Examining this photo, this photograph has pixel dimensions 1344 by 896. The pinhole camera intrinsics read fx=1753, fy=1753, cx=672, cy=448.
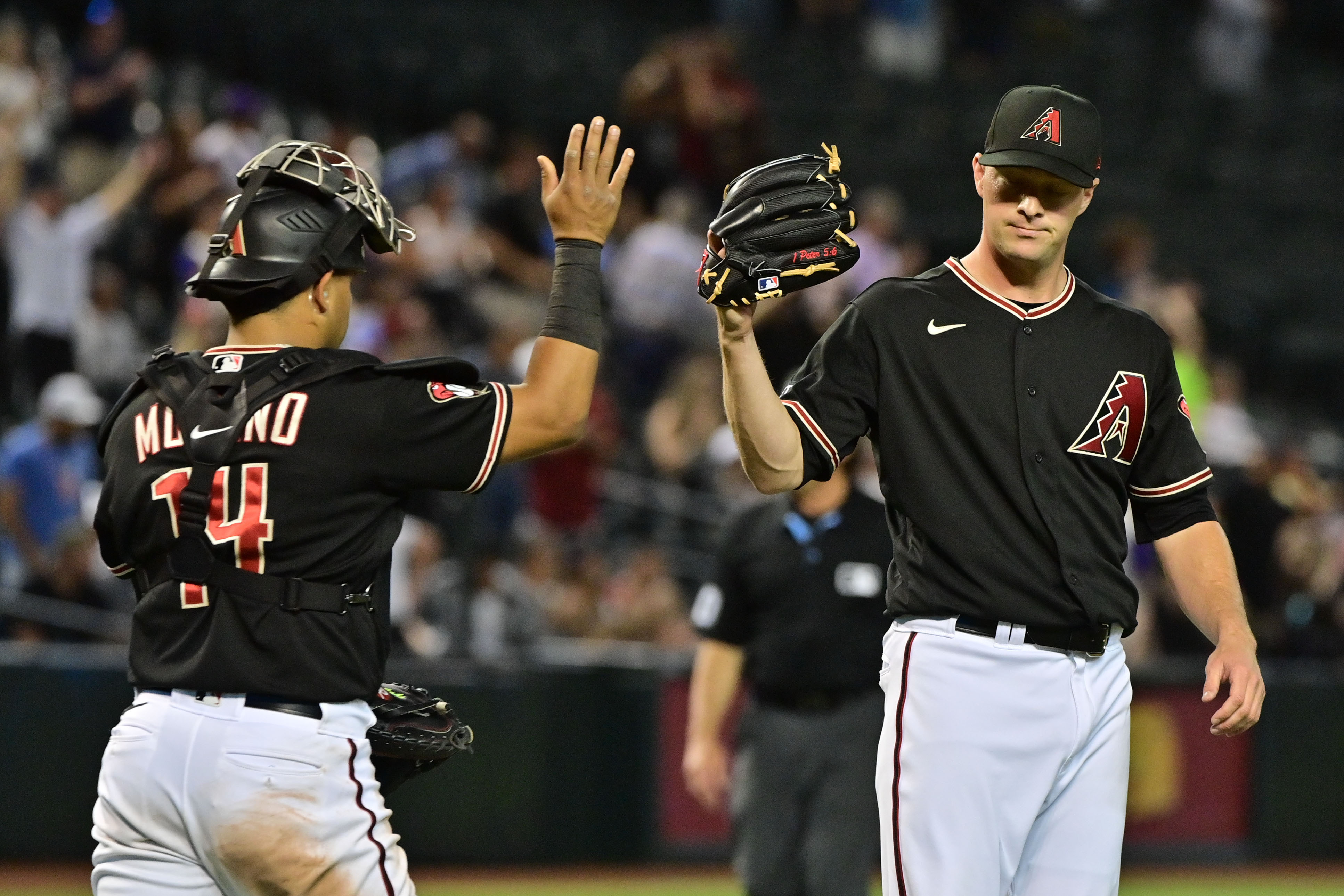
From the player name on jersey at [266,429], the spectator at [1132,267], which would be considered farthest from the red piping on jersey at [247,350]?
the spectator at [1132,267]

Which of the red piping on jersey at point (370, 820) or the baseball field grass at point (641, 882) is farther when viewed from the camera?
the baseball field grass at point (641, 882)

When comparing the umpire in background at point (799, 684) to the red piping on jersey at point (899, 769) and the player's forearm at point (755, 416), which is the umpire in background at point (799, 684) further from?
the player's forearm at point (755, 416)

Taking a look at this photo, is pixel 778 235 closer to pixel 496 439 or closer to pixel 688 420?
pixel 496 439

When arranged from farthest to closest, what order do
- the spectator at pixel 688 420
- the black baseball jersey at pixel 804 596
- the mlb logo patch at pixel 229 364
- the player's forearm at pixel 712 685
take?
the spectator at pixel 688 420 → the player's forearm at pixel 712 685 → the black baseball jersey at pixel 804 596 → the mlb logo patch at pixel 229 364

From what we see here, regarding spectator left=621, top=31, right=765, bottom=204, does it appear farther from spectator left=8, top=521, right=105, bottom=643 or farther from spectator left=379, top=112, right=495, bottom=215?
spectator left=8, top=521, right=105, bottom=643

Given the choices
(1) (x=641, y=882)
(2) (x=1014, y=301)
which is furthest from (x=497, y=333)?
(2) (x=1014, y=301)

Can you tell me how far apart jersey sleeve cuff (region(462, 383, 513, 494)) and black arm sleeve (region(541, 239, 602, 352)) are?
0.18 m

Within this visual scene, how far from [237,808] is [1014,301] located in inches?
74.3

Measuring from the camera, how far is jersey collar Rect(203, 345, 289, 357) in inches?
131

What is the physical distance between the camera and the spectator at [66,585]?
354 inches

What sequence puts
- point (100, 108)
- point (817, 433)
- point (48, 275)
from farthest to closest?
point (100, 108), point (48, 275), point (817, 433)

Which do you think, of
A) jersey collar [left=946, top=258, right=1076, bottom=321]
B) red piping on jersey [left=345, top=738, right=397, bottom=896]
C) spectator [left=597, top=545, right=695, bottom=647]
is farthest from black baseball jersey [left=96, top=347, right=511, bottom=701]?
spectator [left=597, top=545, right=695, bottom=647]

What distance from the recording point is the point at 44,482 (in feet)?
29.9

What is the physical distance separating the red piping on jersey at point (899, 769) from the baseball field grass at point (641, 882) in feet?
17.4
